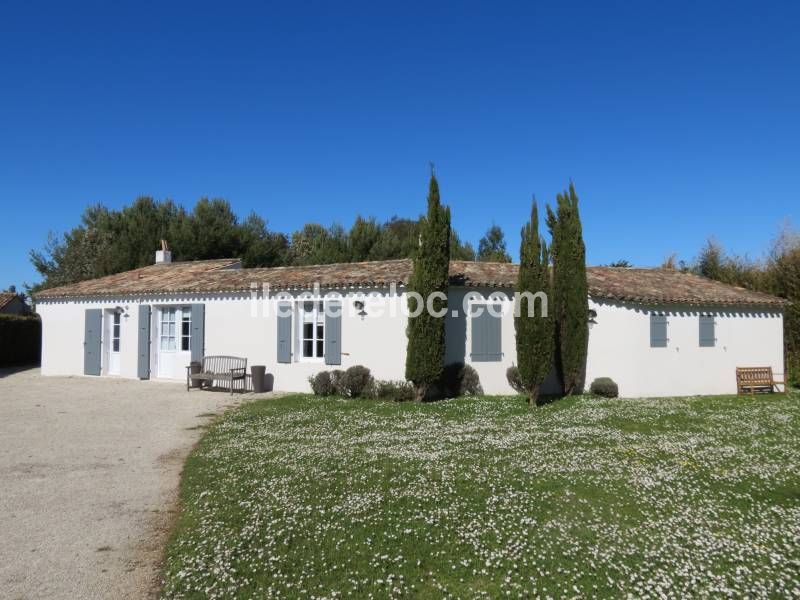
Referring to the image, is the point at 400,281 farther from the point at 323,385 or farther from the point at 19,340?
the point at 19,340

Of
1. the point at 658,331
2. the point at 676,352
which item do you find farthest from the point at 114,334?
the point at 676,352

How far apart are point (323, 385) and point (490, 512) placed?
28.0 ft

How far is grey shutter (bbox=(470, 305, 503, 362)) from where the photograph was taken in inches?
523

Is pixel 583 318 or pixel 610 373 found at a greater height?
pixel 583 318

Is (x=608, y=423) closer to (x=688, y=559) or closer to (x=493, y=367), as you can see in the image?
(x=493, y=367)

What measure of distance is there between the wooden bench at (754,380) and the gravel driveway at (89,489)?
13.7m

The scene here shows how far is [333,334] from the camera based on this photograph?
44.2 feet

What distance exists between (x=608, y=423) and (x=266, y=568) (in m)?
7.38

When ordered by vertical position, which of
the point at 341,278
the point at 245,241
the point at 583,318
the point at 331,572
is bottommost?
the point at 331,572

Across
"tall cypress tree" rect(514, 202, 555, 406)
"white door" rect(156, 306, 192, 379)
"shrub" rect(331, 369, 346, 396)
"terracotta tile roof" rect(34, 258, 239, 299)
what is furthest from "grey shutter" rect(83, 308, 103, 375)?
"tall cypress tree" rect(514, 202, 555, 406)

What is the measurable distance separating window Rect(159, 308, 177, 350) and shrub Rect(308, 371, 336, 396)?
5697 mm

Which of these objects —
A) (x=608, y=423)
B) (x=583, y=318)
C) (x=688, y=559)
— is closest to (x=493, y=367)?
(x=583, y=318)

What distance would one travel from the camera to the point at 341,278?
13.8 metres

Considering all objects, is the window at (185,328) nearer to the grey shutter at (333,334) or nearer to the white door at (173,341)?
the white door at (173,341)
